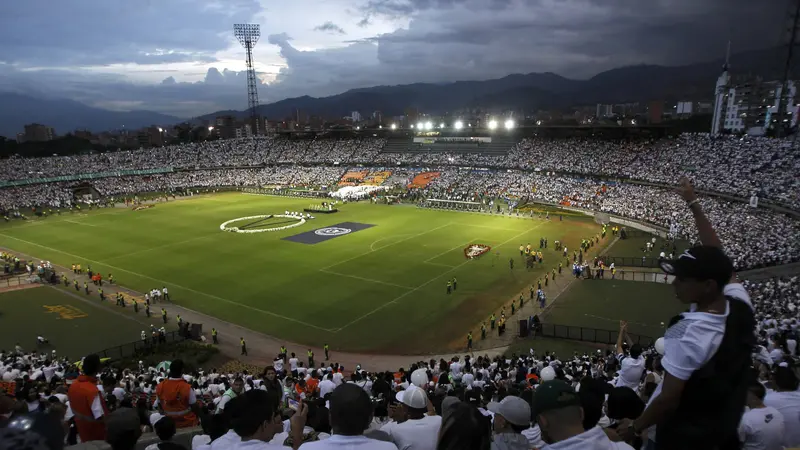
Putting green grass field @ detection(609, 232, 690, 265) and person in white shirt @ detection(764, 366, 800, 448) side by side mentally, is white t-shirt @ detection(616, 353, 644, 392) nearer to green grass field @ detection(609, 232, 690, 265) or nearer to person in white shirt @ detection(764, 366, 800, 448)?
person in white shirt @ detection(764, 366, 800, 448)

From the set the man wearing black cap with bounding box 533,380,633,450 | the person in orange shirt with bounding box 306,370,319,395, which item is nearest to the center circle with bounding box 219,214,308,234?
the person in orange shirt with bounding box 306,370,319,395

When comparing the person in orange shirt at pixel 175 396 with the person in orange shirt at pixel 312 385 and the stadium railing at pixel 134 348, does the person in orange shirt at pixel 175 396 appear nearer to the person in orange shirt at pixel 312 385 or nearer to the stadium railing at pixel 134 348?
the person in orange shirt at pixel 312 385

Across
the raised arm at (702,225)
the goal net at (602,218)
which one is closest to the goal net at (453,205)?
the goal net at (602,218)

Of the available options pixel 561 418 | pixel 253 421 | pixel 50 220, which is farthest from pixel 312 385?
pixel 50 220

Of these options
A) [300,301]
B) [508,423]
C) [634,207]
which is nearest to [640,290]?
[300,301]

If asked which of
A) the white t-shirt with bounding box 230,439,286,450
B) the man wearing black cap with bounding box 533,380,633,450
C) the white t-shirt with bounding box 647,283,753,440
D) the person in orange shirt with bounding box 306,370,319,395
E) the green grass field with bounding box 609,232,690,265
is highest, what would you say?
the white t-shirt with bounding box 647,283,753,440

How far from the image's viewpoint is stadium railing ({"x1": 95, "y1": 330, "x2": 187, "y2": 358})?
2370 cm

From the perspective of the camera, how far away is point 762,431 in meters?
4.55

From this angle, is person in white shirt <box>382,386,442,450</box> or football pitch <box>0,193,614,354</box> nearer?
person in white shirt <box>382,386,442,450</box>

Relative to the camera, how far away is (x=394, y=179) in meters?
87.0

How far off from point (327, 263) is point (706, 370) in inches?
1478

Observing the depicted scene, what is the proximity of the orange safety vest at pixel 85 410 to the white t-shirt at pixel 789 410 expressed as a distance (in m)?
8.87

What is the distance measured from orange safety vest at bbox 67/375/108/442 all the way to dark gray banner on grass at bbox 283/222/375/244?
131 ft

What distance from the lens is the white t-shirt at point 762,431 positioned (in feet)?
14.9
